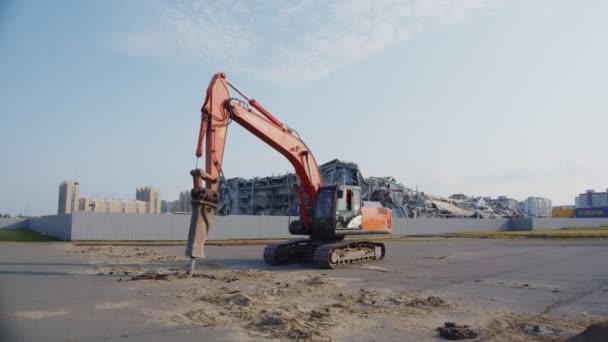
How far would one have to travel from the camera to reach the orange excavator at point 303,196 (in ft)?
47.0

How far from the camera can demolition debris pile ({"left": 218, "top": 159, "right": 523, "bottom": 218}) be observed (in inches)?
2277

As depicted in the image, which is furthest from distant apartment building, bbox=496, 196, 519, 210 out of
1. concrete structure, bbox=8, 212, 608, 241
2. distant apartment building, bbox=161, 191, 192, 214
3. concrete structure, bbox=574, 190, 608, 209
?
distant apartment building, bbox=161, 191, 192, 214

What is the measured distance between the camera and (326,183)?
5756 cm

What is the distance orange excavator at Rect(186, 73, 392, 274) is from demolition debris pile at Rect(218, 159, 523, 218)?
116 feet

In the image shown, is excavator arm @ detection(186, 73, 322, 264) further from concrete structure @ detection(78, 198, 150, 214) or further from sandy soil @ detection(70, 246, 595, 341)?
concrete structure @ detection(78, 198, 150, 214)

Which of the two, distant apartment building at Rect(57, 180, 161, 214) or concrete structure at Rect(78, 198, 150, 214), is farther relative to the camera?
concrete structure at Rect(78, 198, 150, 214)

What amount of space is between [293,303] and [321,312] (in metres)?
1.18

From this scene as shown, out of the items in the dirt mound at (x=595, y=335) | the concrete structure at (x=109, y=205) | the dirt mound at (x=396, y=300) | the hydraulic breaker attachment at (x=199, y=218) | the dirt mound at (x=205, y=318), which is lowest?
the dirt mound at (x=205, y=318)

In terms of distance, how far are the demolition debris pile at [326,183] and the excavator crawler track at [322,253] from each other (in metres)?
35.0

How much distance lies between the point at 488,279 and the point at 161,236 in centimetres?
2929

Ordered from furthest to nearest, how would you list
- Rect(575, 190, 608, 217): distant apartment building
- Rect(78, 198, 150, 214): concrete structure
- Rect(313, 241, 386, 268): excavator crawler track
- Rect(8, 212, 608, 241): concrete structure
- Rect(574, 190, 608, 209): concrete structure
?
1. Rect(574, 190, 608, 209): concrete structure
2. Rect(575, 190, 608, 217): distant apartment building
3. Rect(78, 198, 150, 214): concrete structure
4. Rect(8, 212, 608, 241): concrete structure
5. Rect(313, 241, 386, 268): excavator crawler track

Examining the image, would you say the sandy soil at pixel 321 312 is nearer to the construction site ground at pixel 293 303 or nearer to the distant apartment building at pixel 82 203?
the construction site ground at pixel 293 303

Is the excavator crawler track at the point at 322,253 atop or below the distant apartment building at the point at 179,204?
below

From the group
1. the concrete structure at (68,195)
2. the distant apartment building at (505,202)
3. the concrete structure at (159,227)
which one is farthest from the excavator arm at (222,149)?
the distant apartment building at (505,202)
